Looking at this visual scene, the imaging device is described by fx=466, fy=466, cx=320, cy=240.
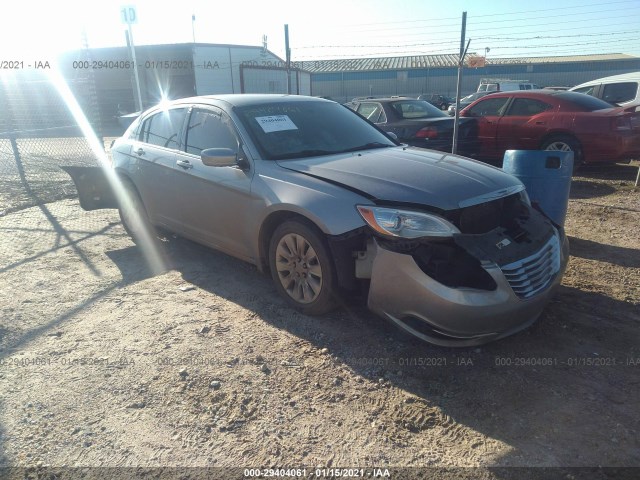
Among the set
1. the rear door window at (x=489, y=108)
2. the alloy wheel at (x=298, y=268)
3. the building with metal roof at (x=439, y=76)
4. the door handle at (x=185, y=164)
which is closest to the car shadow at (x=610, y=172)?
the rear door window at (x=489, y=108)

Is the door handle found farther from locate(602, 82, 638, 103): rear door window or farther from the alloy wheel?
locate(602, 82, 638, 103): rear door window

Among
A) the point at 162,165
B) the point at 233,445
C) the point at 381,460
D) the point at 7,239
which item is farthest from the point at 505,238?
the point at 7,239

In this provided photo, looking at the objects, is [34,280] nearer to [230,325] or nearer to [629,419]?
[230,325]

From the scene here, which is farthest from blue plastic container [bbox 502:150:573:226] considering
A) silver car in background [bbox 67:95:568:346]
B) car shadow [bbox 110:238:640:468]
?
silver car in background [bbox 67:95:568:346]

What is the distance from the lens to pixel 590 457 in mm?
2234

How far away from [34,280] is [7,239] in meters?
1.78

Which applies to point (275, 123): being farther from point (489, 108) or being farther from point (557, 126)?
point (489, 108)

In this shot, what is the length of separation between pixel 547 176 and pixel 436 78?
141 ft

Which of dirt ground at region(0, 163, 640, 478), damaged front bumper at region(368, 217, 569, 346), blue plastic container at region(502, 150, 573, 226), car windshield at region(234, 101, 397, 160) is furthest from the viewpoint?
blue plastic container at region(502, 150, 573, 226)

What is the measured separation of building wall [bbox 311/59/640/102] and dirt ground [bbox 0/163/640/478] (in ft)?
137

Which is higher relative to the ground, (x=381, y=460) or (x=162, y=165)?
(x=162, y=165)

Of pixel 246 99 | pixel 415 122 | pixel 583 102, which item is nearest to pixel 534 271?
pixel 246 99

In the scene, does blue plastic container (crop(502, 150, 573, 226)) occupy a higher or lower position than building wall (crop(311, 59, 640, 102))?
lower

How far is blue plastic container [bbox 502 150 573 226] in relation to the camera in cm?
469
